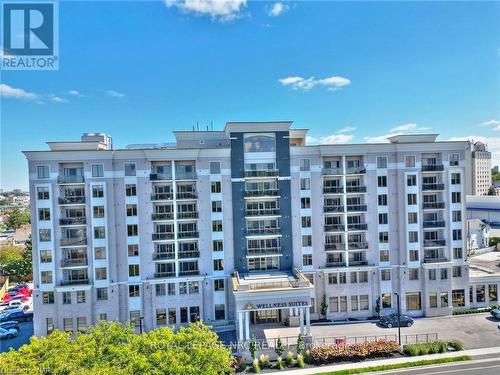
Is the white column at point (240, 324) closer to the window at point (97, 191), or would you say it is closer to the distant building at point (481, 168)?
the window at point (97, 191)

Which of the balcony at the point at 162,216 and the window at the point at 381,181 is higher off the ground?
the window at the point at 381,181

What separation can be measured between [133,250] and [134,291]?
4.67 metres

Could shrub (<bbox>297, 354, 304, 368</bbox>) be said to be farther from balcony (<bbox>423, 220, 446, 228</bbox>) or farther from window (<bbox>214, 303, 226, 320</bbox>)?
balcony (<bbox>423, 220, 446, 228</bbox>)

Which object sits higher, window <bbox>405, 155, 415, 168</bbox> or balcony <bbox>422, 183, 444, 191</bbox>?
window <bbox>405, 155, 415, 168</bbox>

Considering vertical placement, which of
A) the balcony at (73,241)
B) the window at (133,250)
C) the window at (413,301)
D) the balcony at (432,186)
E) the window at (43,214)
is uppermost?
the balcony at (432,186)

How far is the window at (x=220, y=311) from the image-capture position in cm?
3812

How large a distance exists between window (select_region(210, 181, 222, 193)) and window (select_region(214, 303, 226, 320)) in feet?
44.1

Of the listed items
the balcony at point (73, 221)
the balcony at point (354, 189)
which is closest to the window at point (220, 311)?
the balcony at point (73, 221)

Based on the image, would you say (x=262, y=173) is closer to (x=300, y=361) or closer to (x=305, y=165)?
(x=305, y=165)

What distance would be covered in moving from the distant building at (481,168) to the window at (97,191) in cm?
15270

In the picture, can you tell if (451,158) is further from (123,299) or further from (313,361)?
(123,299)

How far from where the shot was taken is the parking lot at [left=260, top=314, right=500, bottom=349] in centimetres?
3384

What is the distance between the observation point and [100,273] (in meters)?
36.5

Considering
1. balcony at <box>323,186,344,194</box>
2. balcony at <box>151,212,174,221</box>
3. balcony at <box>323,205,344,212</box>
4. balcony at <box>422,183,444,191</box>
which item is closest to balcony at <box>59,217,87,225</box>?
balcony at <box>151,212,174,221</box>
